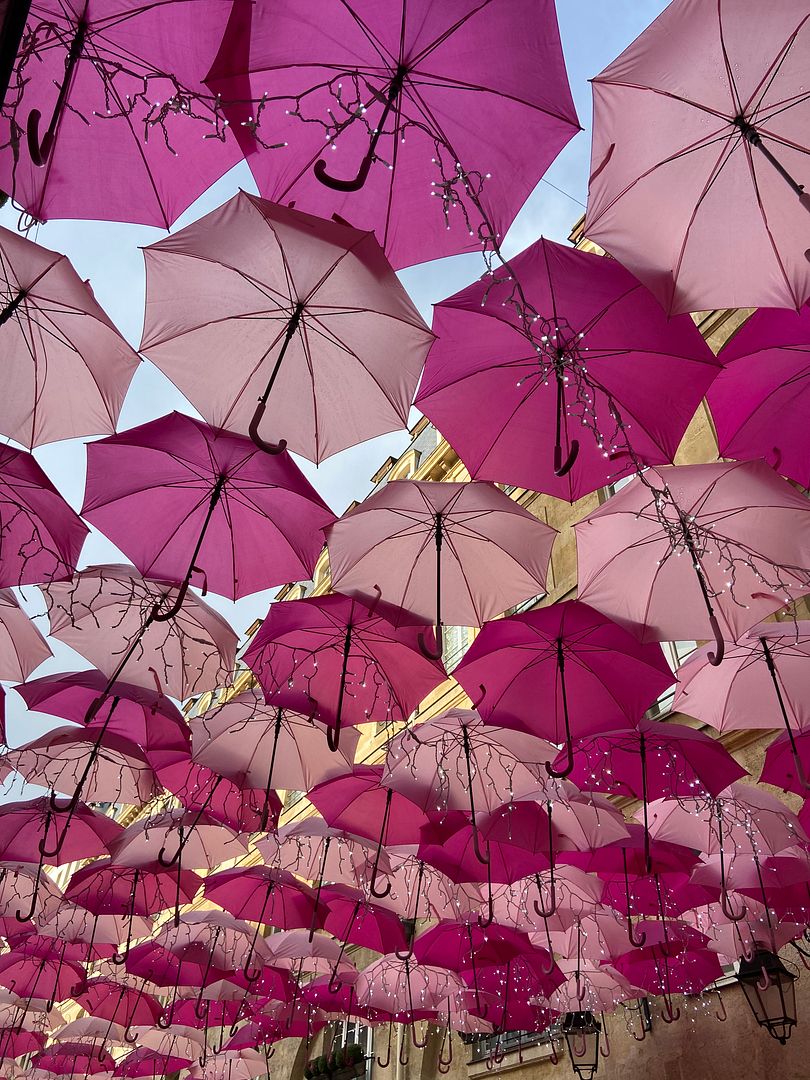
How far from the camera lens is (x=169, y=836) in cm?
834

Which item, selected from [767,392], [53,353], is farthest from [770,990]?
[53,353]

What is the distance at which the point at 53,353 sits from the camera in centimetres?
424

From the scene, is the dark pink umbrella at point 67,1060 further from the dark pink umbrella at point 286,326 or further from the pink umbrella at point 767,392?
the pink umbrella at point 767,392

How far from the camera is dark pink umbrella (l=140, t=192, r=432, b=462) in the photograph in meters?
3.79

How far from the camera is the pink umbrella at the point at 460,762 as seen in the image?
21.5 feet

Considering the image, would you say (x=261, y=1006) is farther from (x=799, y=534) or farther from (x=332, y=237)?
(x=332, y=237)

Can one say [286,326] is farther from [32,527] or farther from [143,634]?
[143,634]

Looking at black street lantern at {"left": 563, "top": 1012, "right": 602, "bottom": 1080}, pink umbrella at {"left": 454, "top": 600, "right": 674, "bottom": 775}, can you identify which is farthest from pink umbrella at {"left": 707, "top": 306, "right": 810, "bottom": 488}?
black street lantern at {"left": 563, "top": 1012, "right": 602, "bottom": 1080}

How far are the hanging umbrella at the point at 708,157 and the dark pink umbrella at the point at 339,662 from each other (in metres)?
3.23

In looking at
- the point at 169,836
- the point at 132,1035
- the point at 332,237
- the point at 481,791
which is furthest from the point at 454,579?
the point at 132,1035

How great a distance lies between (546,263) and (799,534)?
231cm

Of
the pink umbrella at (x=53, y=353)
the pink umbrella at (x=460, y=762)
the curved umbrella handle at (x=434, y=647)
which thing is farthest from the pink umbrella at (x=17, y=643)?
the curved umbrella handle at (x=434, y=647)

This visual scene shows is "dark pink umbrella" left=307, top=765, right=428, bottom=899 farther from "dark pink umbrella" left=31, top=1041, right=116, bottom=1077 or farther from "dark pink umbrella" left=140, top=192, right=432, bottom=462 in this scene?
"dark pink umbrella" left=31, top=1041, right=116, bottom=1077

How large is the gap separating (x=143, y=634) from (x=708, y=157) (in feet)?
16.7
